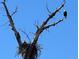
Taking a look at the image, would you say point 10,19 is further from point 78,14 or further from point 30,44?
point 78,14

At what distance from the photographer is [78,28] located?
19.6 meters

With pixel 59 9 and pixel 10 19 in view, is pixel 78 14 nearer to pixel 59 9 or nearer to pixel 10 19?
pixel 59 9

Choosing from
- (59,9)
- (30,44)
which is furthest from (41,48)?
(59,9)

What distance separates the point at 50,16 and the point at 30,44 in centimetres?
135

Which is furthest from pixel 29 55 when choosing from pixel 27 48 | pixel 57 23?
pixel 57 23

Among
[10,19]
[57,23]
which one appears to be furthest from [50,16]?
[10,19]

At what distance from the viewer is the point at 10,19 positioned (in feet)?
63.9

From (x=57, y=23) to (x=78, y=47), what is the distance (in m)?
1.24

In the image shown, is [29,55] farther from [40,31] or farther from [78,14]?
[78,14]

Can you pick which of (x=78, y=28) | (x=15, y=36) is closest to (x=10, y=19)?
(x=15, y=36)

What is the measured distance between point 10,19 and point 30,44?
1374 mm

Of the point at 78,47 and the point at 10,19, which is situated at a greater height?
the point at 10,19

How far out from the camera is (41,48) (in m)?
19.1

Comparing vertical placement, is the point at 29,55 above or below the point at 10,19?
below
